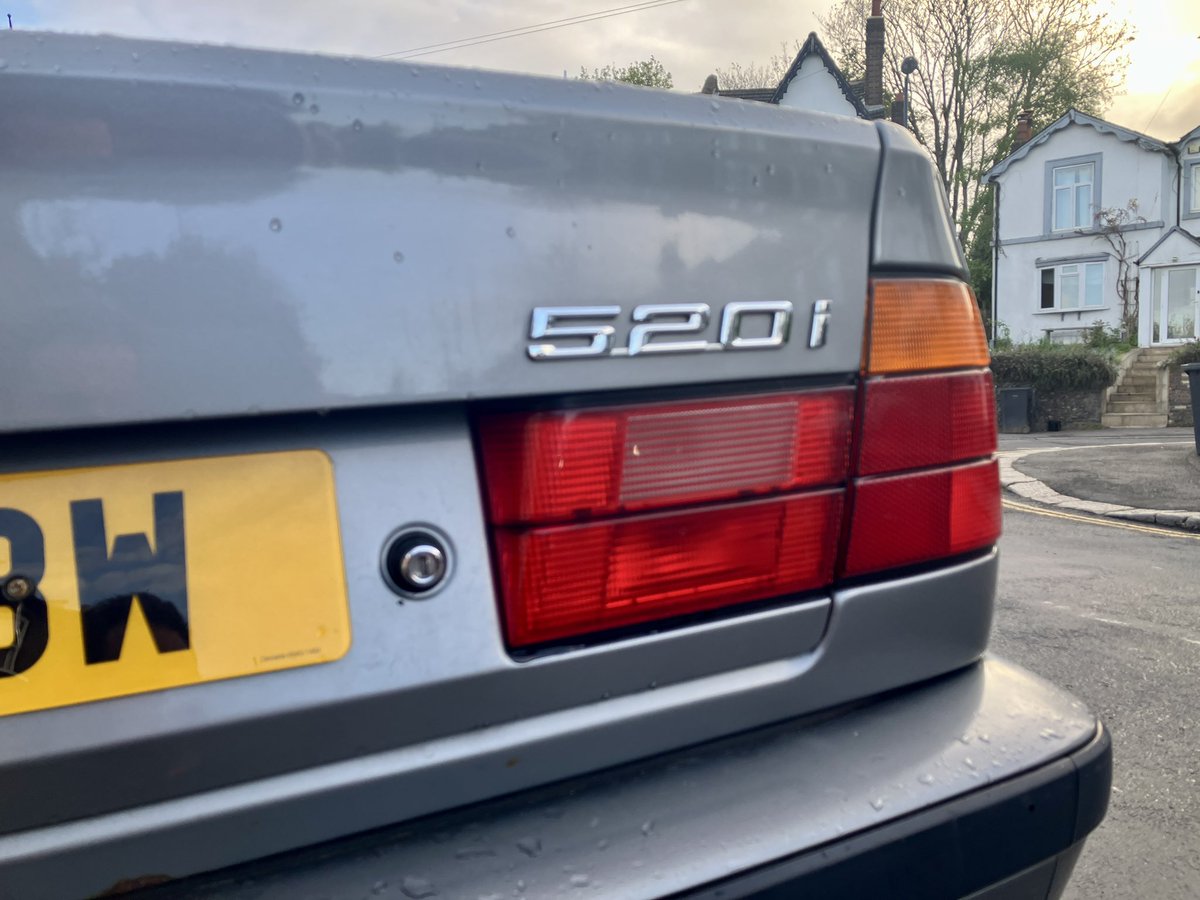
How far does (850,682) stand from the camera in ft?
3.85

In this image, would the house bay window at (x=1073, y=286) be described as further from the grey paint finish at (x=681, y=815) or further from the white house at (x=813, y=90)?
the grey paint finish at (x=681, y=815)

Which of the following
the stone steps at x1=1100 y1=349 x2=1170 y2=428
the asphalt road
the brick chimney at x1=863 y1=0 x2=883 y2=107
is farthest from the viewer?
the brick chimney at x1=863 y1=0 x2=883 y2=107

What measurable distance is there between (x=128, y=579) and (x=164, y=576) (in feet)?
0.10

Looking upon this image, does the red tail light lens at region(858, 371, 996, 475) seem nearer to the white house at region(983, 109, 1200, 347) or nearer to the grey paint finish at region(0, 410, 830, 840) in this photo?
the grey paint finish at region(0, 410, 830, 840)

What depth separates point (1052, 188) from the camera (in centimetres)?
3072

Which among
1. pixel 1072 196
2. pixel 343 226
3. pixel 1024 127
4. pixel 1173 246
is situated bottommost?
pixel 343 226

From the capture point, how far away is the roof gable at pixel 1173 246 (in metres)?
27.1

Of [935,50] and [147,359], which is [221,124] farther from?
[935,50]

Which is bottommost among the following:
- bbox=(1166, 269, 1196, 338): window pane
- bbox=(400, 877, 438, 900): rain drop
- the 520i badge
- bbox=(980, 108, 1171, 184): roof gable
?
bbox=(400, 877, 438, 900): rain drop

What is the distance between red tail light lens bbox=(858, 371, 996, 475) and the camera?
117 cm

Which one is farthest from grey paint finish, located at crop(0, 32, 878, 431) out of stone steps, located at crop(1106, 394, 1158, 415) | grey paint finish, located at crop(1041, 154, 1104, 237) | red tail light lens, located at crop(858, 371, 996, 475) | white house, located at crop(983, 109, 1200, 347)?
grey paint finish, located at crop(1041, 154, 1104, 237)

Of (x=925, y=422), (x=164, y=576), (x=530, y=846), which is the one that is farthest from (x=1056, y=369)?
(x=164, y=576)

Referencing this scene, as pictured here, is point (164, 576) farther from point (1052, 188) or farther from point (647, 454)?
point (1052, 188)

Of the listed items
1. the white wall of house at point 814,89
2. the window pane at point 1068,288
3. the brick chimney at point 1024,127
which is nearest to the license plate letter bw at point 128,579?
the white wall of house at point 814,89
